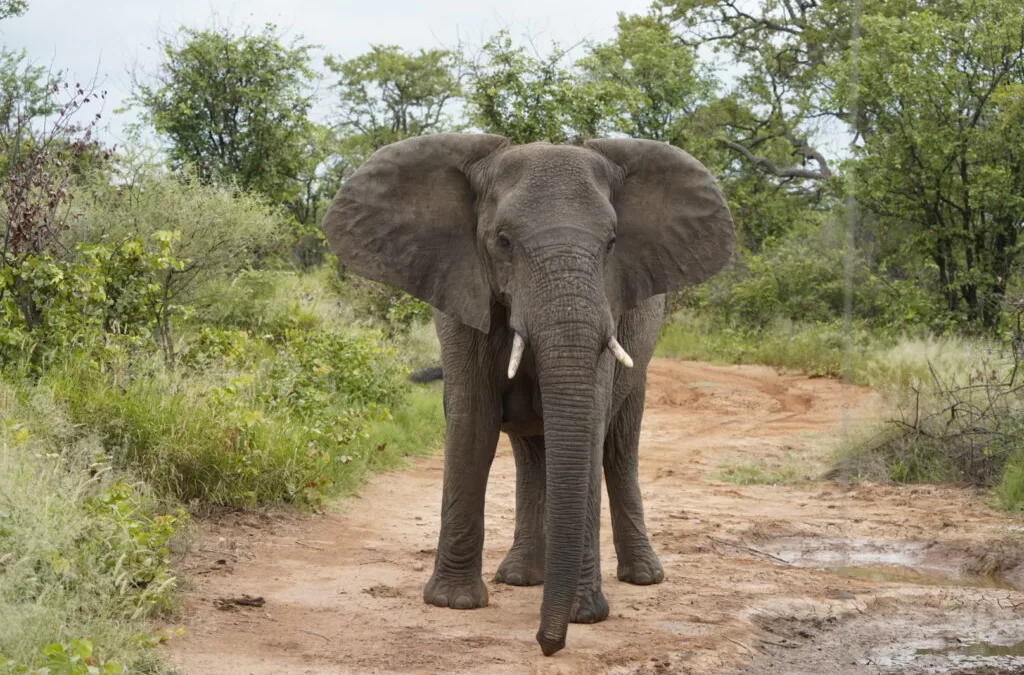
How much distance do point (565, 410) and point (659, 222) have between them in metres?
1.31

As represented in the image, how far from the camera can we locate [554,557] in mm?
5203

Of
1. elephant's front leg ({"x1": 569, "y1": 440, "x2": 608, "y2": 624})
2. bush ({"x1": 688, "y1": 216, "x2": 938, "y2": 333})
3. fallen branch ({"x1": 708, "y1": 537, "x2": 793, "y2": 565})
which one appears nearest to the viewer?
elephant's front leg ({"x1": 569, "y1": 440, "x2": 608, "y2": 624})

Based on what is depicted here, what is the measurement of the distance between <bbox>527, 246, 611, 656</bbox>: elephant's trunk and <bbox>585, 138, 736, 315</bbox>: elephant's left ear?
0.73 m

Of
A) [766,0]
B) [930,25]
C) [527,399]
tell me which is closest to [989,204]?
[930,25]

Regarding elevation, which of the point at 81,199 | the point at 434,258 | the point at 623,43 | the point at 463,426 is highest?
the point at 623,43

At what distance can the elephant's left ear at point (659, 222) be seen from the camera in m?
6.04

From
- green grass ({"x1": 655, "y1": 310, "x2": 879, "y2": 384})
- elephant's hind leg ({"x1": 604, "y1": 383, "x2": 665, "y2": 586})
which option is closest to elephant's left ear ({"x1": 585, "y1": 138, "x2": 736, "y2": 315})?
elephant's hind leg ({"x1": 604, "y1": 383, "x2": 665, "y2": 586})

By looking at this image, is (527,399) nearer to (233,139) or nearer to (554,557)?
(554,557)

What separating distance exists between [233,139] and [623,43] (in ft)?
39.5

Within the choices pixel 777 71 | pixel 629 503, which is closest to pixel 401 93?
pixel 777 71

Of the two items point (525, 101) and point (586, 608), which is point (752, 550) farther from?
point (525, 101)

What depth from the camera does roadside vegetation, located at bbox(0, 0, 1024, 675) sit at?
6773 millimetres

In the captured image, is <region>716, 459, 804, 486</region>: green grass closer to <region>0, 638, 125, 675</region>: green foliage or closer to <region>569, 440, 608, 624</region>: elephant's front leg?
<region>569, 440, 608, 624</region>: elephant's front leg

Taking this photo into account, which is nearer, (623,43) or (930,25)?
(930,25)
